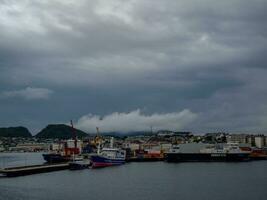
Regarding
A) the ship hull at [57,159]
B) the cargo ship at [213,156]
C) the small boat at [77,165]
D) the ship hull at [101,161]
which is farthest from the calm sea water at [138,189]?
the cargo ship at [213,156]

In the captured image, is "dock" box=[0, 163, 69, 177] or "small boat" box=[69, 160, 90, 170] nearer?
"dock" box=[0, 163, 69, 177]

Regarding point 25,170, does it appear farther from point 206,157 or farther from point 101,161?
point 206,157

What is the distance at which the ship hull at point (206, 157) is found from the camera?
133 meters

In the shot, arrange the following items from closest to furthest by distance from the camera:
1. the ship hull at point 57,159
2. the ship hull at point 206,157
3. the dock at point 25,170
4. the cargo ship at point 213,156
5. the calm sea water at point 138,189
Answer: the calm sea water at point 138,189, the dock at point 25,170, the ship hull at point 57,159, the ship hull at point 206,157, the cargo ship at point 213,156

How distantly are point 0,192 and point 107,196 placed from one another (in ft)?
45.5

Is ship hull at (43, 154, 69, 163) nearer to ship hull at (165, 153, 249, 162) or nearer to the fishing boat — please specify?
the fishing boat

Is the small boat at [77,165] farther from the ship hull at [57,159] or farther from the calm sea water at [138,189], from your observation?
the calm sea water at [138,189]

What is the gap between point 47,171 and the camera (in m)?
97.8

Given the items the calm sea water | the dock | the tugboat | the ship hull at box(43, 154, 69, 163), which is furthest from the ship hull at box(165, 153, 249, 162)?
the calm sea water

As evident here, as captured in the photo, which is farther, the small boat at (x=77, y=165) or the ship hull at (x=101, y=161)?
the ship hull at (x=101, y=161)

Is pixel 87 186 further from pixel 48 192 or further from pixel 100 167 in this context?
pixel 100 167

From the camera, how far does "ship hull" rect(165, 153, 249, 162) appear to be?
5226 inches

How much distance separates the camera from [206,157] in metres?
135

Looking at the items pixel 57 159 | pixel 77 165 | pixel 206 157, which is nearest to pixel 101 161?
pixel 77 165
